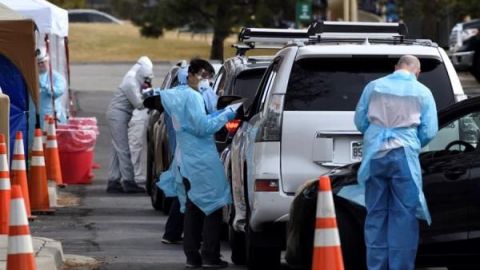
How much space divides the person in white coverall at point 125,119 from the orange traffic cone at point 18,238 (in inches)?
393

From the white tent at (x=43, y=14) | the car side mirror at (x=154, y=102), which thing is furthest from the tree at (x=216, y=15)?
the car side mirror at (x=154, y=102)

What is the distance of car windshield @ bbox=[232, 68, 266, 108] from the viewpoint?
43.5 ft

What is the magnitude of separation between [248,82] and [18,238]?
5.06m

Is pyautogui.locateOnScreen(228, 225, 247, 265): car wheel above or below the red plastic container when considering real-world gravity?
above

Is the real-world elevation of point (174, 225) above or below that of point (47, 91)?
below

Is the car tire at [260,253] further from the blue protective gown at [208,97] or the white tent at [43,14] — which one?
the white tent at [43,14]

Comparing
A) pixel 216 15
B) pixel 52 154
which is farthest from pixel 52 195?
pixel 216 15

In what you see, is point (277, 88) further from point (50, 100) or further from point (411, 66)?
point (50, 100)

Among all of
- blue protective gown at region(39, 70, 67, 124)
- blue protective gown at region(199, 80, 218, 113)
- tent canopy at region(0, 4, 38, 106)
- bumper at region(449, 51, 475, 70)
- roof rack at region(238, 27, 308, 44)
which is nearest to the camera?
blue protective gown at region(199, 80, 218, 113)

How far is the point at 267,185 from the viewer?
34.5ft

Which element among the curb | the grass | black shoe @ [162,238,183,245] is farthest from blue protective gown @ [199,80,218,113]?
the grass

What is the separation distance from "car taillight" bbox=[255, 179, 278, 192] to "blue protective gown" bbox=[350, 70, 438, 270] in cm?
107

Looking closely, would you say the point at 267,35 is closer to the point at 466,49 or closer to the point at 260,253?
the point at 260,253

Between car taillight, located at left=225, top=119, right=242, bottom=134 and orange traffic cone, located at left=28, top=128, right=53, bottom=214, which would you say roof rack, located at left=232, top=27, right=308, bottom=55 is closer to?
car taillight, located at left=225, top=119, right=242, bottom=134
